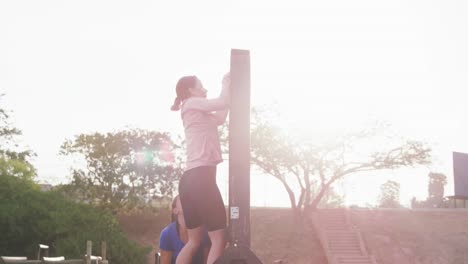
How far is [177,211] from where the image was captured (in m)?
4.45

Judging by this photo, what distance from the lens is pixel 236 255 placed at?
3.20m

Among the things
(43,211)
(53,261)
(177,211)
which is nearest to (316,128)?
(43,211)

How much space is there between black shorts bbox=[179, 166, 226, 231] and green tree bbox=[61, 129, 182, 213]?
3392 cm

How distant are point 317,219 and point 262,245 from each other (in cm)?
385

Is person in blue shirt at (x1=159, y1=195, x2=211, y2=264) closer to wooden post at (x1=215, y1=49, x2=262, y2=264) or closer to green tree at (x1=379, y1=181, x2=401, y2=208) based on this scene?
wooden post at (x1=215, y1=49, x2=262, y2=264)

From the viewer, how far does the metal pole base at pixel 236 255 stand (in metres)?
3.18

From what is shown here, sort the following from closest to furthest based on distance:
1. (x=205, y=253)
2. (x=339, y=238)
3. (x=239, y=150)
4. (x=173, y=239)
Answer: (x=239, y=150)
(x=205, y=253)
(x=173, y=239)
(x=339, y=238)

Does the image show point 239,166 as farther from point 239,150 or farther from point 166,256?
point 166,256

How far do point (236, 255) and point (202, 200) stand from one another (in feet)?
1.75

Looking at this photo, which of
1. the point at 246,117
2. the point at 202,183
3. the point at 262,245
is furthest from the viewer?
the point at 262,245

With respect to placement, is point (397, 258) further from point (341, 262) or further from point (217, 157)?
point (217, 157)

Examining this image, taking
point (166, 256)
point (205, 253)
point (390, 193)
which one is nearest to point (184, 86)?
point (205, 253)

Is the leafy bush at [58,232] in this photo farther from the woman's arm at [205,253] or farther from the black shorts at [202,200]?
the black shorts at [202,200]

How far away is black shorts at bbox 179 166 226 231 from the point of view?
3590 mm
